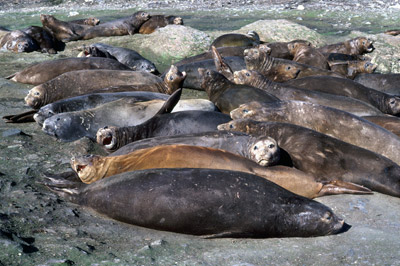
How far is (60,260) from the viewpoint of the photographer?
301 cm

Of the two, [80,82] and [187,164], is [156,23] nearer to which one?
[80,82]

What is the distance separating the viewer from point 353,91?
7.15m

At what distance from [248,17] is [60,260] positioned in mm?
13230

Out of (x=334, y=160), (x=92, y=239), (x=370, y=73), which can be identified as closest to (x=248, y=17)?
(x=370, y=73)

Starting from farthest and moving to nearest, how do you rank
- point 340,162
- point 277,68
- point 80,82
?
point 277,68 < point 80,82 < point 340,162

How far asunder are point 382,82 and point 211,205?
547 centimetres

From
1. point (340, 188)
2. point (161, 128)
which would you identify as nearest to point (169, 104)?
point (161, 128)

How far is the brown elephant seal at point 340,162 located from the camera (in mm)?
4645

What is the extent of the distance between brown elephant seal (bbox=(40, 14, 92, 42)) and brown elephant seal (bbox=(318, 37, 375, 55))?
5.15 meters

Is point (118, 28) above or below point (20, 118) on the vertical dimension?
below

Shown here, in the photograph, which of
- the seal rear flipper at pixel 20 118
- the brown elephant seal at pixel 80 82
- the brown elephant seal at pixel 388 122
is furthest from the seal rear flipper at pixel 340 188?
the brown elephant seal at pixel 80 82

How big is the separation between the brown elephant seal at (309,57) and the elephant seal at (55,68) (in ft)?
9.48

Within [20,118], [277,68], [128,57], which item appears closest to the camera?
[20,118]

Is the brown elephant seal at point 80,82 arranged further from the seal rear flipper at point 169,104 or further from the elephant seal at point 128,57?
the seal rear flipper at point 169,104
